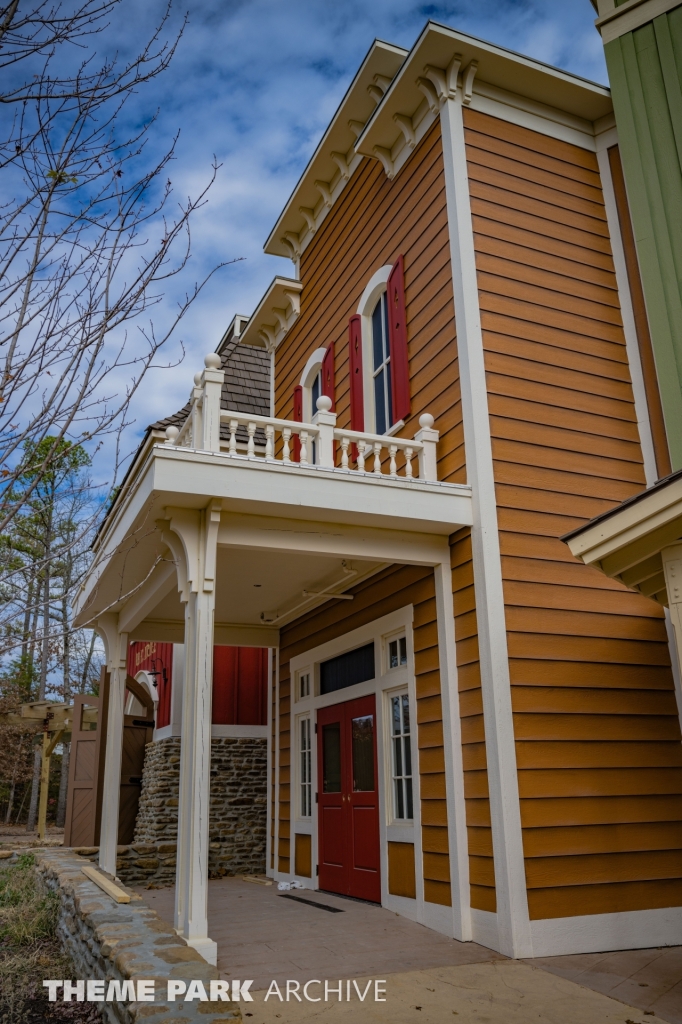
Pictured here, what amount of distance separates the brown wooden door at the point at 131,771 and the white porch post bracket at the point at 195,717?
25.4 feet

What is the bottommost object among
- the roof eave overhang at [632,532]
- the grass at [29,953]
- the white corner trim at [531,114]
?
the grass at [29,953]

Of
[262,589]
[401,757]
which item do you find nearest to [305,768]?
[262,589]

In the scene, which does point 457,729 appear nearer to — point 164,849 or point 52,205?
point 52,205

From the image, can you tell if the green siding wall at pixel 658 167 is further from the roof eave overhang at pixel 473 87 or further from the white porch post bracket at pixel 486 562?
the white porch post bracket at pixel 486 562

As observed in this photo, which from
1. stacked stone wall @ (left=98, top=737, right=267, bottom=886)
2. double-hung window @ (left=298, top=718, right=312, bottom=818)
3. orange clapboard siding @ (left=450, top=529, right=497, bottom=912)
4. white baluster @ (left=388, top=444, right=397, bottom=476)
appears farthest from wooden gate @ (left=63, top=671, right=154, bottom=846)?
orange clapboard siding @ (left=450, top=529, right=497, bottom=912)

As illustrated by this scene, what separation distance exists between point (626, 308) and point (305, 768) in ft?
19.6

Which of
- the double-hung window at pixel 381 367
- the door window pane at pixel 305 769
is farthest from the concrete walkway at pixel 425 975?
the double-hung window at pixel 381 367

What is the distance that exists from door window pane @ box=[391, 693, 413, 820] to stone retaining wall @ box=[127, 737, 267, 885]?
15.9ft

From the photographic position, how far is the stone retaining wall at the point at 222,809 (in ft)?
37.0

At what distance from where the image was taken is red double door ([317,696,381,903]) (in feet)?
24.7

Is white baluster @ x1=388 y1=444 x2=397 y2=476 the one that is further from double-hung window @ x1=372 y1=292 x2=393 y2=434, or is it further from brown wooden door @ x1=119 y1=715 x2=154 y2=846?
brown wooden door @ x1=119 y1=715 x2=154 y2=846

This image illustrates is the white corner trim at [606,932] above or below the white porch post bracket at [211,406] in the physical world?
below

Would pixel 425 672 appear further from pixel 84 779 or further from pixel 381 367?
pixel 84 779

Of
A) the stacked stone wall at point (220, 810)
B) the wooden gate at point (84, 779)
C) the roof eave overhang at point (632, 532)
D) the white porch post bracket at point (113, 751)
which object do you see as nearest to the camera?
the roof eave overhang at point (632, 532)
